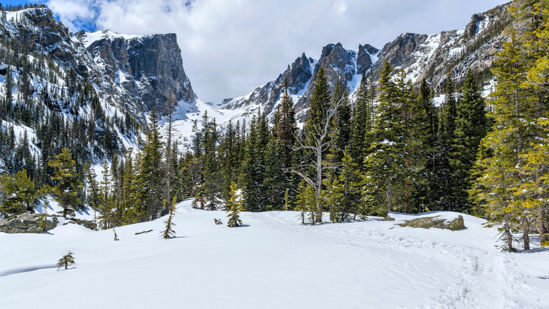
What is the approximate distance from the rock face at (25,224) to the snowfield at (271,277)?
1030 centimetres

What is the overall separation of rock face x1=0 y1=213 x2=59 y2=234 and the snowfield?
10.3 m

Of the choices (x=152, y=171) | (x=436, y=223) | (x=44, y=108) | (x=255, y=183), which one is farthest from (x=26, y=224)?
(x=44, y=108)

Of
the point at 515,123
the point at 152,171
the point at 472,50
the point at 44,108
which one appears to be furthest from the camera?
the point at 472,50

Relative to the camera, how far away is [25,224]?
1959cm

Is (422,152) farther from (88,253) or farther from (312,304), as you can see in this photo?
(88,253)

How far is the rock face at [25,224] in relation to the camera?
18.8 m

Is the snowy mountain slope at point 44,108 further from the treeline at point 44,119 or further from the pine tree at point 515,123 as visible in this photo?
the pine tree at point 515,123

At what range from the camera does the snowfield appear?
4.76m

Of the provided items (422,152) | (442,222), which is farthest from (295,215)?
(422,152)

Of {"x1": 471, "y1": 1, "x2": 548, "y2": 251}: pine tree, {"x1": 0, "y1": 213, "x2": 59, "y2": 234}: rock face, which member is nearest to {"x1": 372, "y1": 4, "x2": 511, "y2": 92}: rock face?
{"x1": 471, "y1": 1, "x2": 548, "y2": 251}: pine tree

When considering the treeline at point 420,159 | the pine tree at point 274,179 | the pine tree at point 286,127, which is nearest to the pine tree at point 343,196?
the treeline at point 420,159

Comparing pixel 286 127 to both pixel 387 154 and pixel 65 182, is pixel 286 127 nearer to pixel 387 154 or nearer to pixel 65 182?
pixel 387 154

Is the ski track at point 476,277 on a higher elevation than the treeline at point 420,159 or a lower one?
lower

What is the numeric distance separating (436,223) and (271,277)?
13.7m
